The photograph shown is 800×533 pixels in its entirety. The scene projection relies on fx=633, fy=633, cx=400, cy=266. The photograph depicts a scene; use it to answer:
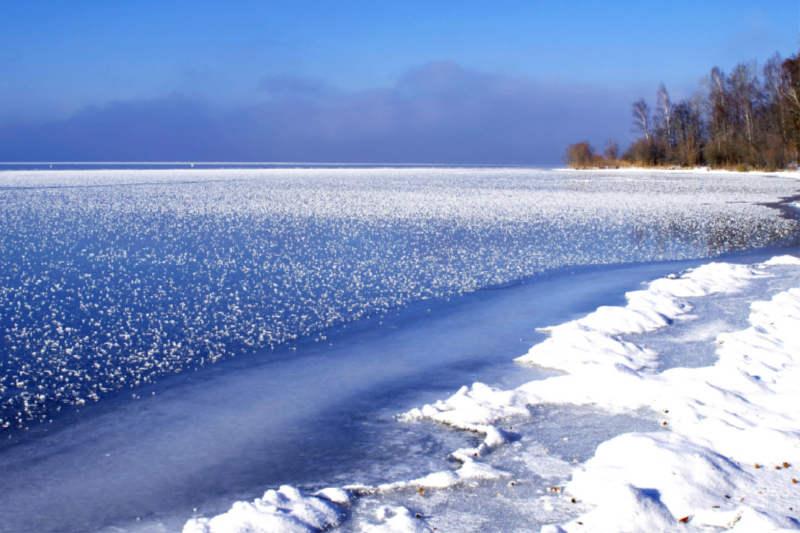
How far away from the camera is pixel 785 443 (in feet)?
11.4

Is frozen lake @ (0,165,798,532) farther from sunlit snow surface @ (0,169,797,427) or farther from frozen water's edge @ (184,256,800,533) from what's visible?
frozen water's edge @ (184,256,800,533)

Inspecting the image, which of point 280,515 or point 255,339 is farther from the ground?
point 255,339

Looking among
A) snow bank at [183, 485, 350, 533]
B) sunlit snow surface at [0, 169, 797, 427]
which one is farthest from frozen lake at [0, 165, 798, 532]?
snow bank at [183, 485, 350, 533]

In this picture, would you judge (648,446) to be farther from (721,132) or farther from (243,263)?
(721,132)

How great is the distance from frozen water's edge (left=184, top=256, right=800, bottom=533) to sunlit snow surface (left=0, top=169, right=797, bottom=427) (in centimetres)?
230

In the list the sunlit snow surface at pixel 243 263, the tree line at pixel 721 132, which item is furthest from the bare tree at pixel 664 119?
the sunlit snow surface at pixel 243 263

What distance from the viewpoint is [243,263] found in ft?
32.1

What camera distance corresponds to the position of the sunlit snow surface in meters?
5.61

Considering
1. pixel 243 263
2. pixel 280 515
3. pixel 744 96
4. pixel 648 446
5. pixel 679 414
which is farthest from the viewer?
pixel 744 96

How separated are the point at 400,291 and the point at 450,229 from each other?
6.02 m

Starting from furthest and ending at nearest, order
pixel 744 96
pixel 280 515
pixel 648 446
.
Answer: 1. pixel 744 96
2. pixel 648 446
3. pixel 280 515

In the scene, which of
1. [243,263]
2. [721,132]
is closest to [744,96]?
[721,132]

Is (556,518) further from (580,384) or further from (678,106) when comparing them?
(678,106)

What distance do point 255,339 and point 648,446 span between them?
3.77m
